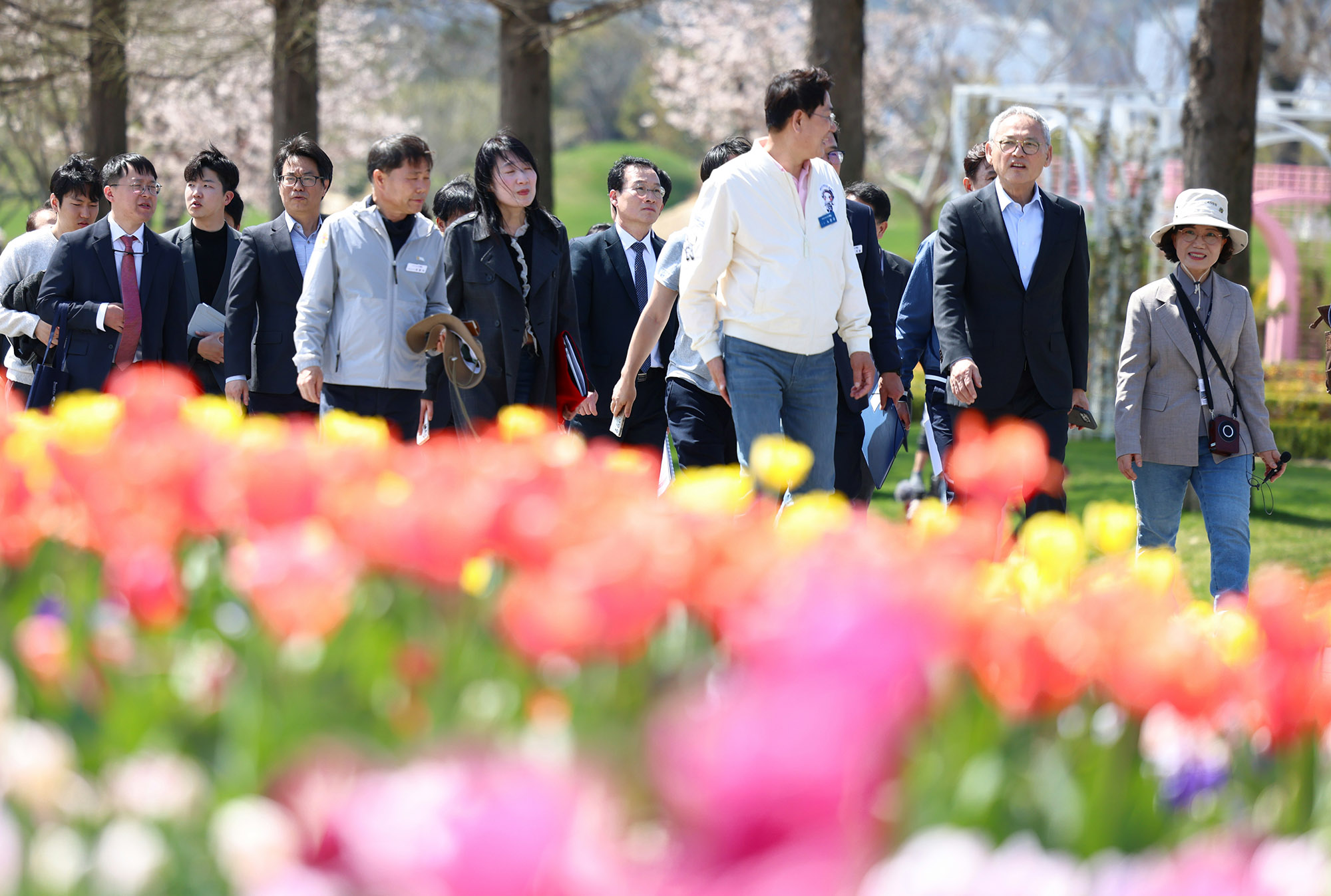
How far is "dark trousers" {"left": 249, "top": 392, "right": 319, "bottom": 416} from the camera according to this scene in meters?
6.52

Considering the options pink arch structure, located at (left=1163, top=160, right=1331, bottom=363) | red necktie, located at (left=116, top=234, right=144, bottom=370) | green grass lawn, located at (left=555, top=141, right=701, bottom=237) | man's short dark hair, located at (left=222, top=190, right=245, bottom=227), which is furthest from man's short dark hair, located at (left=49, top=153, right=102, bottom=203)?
green grass lawn, located at (left=555, top=141, right=701, bottom=237)

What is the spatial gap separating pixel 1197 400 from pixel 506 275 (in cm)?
289

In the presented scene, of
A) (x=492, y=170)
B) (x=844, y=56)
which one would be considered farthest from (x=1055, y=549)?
(x=844, y=56)

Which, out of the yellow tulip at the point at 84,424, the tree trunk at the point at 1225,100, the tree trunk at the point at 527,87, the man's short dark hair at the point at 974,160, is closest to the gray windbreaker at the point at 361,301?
the man's short dark hair at the point at 974,160

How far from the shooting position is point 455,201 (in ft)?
25.6

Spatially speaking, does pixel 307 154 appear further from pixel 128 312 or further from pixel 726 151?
pixel 726 151

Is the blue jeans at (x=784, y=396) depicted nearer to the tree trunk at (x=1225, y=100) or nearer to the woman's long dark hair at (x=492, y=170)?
the woman's long dark hair at (x=492, y=170)

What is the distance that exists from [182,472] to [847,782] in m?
1.18

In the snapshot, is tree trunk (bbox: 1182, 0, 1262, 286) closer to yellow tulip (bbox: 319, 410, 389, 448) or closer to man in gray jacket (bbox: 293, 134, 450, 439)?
man in gray jacket (bbox: 293, 134, 450, 439)

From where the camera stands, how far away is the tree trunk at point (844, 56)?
1095 centimetres

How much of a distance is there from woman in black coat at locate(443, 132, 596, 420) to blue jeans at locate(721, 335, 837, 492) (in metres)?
1.21

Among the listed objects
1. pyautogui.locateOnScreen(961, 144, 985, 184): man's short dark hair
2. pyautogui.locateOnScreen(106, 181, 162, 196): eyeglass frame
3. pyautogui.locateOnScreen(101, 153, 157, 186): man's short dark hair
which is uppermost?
pyautogui.locateOnScreen(961, 144, 985, 184): man's short dark hair

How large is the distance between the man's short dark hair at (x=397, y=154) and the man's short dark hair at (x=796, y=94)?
144cm

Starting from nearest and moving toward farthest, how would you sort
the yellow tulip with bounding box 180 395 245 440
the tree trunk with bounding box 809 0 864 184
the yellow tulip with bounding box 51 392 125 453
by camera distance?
the yellow tulip with bounding box 51 392 125 453 < the yellow tulip with bounding box 180 395 245 440 < the tree trunk with bounding box 809 0 864 184
